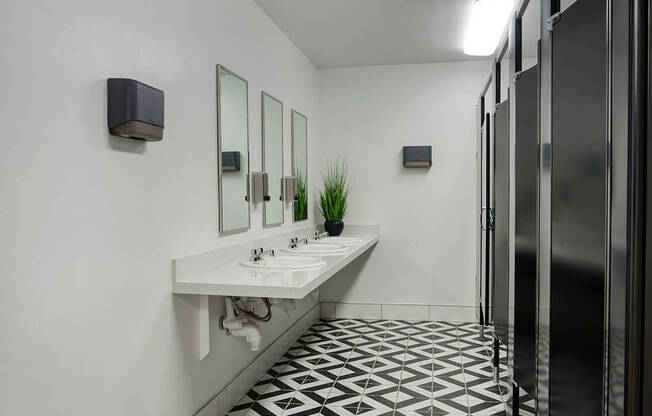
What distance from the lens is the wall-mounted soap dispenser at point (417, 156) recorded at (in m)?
4.84

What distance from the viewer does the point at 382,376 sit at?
3.40 meters

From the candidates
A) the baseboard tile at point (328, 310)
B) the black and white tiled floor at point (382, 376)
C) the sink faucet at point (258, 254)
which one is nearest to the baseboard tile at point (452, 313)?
the black and white tiled floor at point (382, 376)

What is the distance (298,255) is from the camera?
3.45 meters

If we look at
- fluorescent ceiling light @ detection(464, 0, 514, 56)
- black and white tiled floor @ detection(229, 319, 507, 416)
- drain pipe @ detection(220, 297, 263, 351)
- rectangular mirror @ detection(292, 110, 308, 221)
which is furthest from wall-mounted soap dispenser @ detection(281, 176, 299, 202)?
fluorescent ceiling light @ detection(464, 0, 514, 56)

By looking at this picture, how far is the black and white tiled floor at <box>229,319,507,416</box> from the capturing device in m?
2.89

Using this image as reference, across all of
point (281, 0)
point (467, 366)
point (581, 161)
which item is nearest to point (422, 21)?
point (281, 0)

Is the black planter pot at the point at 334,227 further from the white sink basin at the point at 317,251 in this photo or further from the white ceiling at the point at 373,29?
the white ceiling at the point at 373,29

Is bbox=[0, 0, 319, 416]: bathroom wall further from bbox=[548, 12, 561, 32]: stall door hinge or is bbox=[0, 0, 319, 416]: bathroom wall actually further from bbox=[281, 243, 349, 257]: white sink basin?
bbox=[548, 12, 561, 32]: stall door hinge

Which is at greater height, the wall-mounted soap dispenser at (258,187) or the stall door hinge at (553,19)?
the stall door hinge at (553,19)

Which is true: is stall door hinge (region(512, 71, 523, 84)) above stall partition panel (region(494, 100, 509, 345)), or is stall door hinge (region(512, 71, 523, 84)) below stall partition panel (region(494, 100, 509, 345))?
above

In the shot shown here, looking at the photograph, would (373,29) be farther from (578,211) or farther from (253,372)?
(578,211)

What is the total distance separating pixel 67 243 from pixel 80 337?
1.05 ft

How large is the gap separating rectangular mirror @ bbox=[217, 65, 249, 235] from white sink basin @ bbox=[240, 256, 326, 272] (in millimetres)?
244

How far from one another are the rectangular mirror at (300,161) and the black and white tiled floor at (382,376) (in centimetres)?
111
